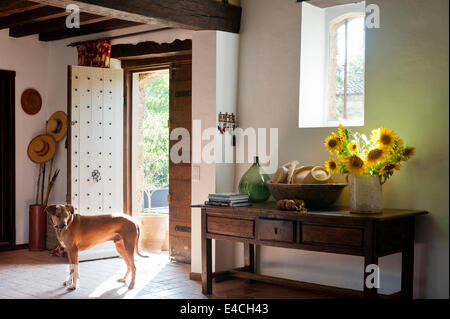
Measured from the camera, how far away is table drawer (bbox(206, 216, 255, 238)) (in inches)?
175

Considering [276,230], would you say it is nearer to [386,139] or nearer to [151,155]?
[386,139]

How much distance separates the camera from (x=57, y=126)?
286 inches

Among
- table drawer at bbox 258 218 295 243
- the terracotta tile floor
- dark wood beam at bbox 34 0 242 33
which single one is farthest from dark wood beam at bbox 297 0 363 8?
the terracotta tile floor

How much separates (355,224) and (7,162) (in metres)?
4.91

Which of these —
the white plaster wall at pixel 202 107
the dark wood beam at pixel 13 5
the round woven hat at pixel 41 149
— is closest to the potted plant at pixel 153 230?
the round woven hat at pixel 41 149

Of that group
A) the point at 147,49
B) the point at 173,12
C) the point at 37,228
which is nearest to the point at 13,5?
the point at 147,49

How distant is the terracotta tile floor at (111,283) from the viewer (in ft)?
15.8

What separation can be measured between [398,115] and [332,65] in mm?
1099

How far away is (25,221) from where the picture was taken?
7207 millimetres

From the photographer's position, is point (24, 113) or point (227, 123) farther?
point (24, 113)

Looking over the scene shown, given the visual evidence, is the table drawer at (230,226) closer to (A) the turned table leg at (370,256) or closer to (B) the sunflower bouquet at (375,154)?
(B) the sunflower bouquet at (375,154)

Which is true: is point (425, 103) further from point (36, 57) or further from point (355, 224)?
point (36, 57)

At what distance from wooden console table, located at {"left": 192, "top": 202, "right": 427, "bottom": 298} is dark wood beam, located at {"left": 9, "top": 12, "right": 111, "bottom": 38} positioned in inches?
109

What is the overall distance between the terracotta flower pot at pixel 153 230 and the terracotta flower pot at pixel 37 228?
1.24m
